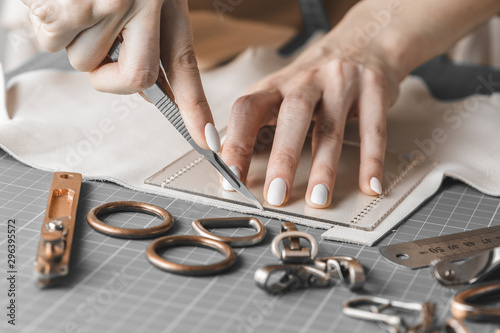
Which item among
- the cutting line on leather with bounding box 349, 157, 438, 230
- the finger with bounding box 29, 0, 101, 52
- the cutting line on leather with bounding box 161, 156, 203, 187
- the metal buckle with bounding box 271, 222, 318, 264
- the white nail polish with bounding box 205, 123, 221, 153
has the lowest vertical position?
the cutting line on leather with bounding box 349, 157, 438, 230

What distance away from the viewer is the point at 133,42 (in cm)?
91

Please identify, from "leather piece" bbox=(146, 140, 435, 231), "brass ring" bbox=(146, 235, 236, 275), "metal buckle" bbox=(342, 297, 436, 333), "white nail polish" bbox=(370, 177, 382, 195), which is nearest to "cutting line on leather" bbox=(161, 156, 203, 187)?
"leather piece" bbox=(146, 140, 435, 231)

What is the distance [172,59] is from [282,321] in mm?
433

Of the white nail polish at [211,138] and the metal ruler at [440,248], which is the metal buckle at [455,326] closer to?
the metal ruler at [440,248]

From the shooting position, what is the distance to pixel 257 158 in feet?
3.88

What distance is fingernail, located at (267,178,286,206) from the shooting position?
1011 mm

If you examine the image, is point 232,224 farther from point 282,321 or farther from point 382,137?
point 382,137

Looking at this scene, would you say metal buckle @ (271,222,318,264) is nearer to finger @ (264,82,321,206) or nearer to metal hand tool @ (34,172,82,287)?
finger @ (264,82,321,206)

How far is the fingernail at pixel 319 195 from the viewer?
1016mm

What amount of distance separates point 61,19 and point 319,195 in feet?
1.57

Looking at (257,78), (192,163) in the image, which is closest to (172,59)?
(192,163)

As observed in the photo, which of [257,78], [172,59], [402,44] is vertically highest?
[172,59]

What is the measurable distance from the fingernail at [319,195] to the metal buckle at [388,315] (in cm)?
27

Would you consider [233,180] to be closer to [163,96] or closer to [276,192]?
[276,192]
